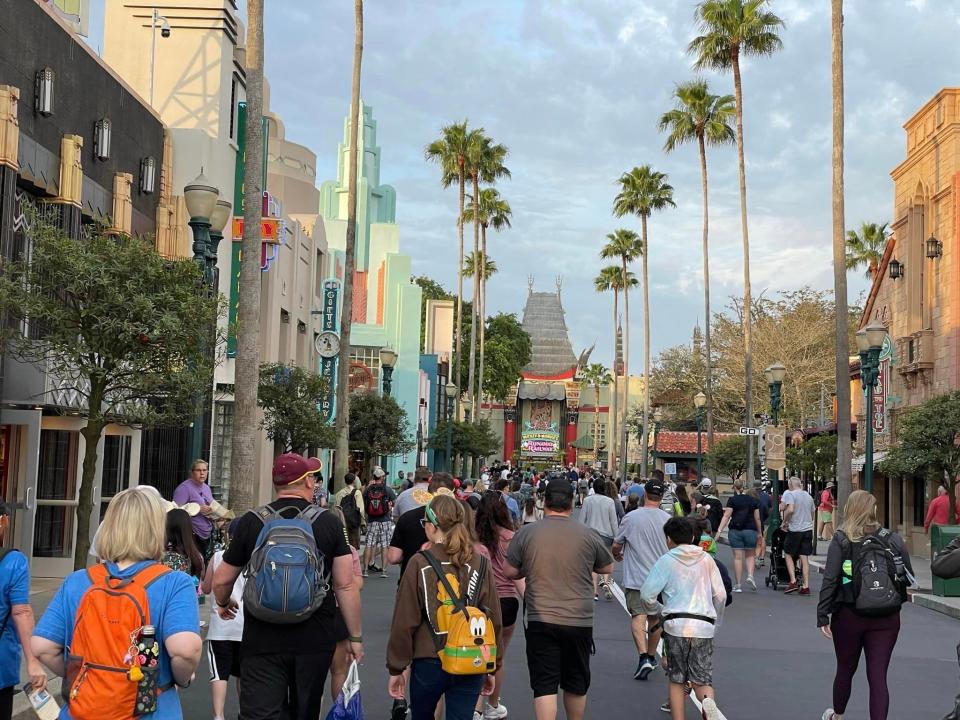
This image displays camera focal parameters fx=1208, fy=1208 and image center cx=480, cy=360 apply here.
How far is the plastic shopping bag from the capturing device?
676 cm

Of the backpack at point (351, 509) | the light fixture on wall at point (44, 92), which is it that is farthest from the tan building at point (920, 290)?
the light fixture on wall at point (44, 92)

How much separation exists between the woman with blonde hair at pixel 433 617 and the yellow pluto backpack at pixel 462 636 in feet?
0.06

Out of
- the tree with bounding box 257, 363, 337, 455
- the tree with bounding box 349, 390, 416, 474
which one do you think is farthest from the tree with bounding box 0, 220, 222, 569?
the tree with bounding box 349, 390, 416, 474

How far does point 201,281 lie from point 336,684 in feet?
20.0

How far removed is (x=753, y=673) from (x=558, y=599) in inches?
194

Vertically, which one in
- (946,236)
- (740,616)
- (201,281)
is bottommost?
(740,616)

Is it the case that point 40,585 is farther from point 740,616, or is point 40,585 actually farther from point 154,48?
point 154,48

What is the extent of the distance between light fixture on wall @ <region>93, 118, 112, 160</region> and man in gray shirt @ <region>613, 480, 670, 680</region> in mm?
12115

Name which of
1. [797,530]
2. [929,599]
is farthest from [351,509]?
[929,599]

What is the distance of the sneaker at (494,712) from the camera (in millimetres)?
9273

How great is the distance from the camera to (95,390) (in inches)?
517

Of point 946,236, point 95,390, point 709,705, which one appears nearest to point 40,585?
point 95,390

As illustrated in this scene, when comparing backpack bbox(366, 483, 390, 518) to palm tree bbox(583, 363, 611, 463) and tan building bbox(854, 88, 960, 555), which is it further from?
palm tree bbox(583, 363, 611, 463)

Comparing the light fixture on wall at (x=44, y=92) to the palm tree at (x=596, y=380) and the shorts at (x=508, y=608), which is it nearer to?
the shorts at (x=508, y=608)
